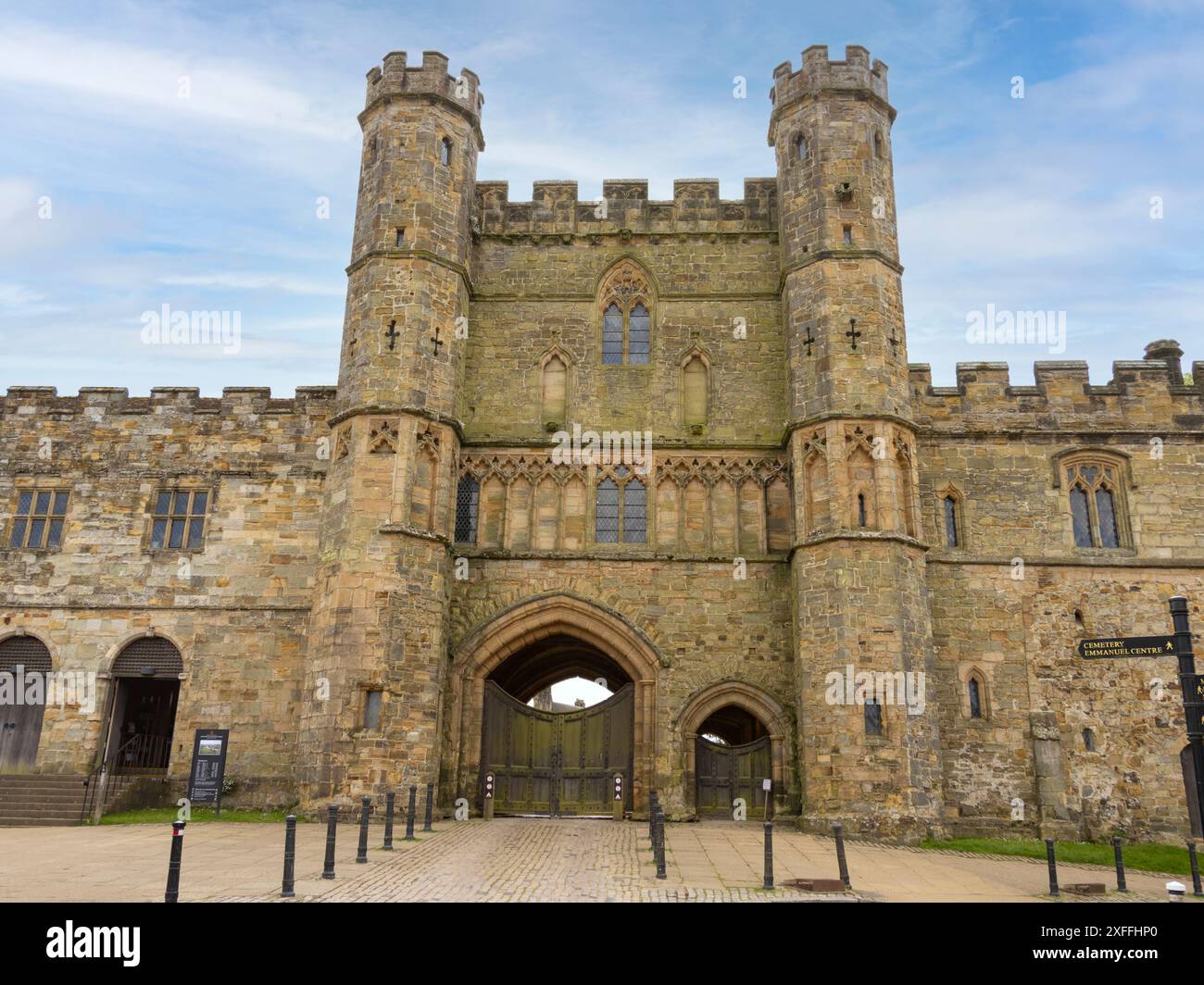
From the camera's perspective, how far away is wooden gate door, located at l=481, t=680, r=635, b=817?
763 inches

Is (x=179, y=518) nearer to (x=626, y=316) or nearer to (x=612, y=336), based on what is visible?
(x=612, y=336)

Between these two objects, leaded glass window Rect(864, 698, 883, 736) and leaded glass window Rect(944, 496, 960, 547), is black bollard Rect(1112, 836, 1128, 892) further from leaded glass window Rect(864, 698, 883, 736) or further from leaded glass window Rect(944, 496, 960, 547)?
leaded glass window Rect(944, 496, 960, 547)

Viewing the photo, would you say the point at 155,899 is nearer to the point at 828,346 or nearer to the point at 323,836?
the point at 323,836

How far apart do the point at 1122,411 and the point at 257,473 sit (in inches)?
717

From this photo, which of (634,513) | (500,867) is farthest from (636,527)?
(500,867)

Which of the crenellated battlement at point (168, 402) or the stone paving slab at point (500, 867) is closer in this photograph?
the stone paving slab at point (500, 867)

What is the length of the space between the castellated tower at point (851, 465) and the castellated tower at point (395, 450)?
6875mm

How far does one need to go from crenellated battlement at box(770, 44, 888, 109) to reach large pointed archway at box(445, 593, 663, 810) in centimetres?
1194

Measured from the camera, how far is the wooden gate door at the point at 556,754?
63.6ft

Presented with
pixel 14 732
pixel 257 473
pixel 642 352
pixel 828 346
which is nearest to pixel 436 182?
pixel 642 352

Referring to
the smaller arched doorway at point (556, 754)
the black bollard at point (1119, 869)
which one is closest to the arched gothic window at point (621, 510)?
the smaller arched doorway at point (556, 754)

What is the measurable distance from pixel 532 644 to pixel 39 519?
434 inches

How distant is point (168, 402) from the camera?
21953 millimetres

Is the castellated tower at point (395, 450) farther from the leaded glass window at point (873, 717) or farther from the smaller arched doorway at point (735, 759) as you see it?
the leaded glass window at point (873, 717)
